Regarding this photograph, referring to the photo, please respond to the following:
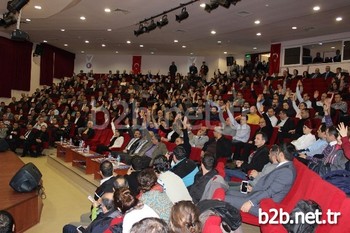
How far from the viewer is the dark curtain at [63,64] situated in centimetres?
1801

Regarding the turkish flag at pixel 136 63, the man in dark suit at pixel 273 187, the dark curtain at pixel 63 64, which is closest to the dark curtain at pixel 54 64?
the dark curtain at pixel 63 64

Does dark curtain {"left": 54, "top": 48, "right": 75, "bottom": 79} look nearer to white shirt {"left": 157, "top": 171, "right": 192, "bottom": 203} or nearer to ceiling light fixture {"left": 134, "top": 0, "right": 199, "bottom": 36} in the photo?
ceiling light fixture {"left": 134, "top": 0, "right": 199, "bottom": 36}

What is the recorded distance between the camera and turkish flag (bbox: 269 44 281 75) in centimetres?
1384

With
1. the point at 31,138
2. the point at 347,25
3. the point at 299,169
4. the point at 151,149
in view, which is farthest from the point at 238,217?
the point at 347,25

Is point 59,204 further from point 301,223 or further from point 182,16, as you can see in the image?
point 182,16

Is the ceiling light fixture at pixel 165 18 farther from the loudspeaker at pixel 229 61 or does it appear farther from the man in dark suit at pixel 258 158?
the loudspeaker at pixel 229 61

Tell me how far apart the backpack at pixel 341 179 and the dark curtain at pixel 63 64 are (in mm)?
16698

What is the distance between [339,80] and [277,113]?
2.30m

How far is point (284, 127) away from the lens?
263 inches

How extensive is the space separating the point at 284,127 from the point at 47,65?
13.5 meters

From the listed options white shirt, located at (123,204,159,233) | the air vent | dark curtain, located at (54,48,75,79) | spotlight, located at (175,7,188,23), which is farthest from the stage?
dark curtain, located at (54,48,75,79)

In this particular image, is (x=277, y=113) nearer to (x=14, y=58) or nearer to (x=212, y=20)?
(x=212, y=20)

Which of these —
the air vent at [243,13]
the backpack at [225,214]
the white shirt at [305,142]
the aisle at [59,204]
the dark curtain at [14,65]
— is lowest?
the aisle at [59,204]

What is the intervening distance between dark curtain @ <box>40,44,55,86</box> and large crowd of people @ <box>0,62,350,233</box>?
0.78 m
